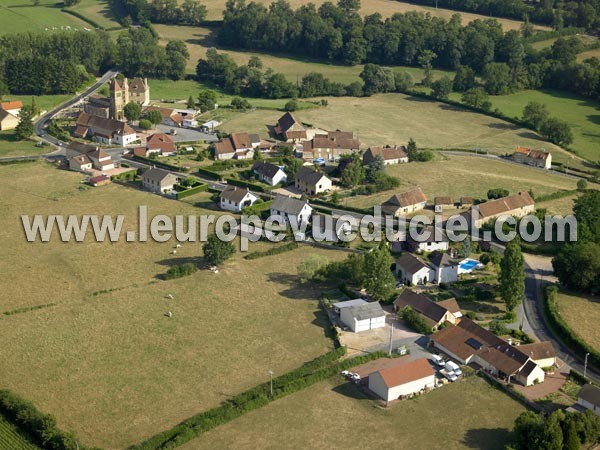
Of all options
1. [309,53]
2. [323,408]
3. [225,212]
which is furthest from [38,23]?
[323,408]

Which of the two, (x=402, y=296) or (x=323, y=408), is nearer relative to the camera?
(x=323, y=408)

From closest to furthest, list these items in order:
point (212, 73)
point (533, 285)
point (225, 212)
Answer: point (533, 285) → point (225, 212) → point (212, 73)

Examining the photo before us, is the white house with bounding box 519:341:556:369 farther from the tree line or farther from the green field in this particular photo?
the tree line

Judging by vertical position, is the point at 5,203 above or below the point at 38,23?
below

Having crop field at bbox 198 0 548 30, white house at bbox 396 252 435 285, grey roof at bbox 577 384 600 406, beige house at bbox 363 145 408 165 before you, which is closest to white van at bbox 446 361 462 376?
grey roof at bbox 577 384 600 406

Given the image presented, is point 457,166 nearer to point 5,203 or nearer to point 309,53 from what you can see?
point 5,203

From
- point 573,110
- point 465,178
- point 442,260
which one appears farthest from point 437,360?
point 573,110

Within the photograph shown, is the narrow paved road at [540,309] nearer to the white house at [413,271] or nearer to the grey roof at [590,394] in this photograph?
the grey roof at [590,394]

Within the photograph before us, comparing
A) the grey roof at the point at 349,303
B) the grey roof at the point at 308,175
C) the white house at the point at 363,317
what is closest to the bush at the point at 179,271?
the grey roof at the point at 349,303
